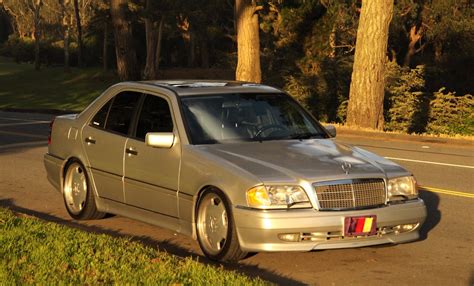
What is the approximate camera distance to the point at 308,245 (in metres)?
7.06

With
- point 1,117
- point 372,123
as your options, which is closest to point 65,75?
point 1,117

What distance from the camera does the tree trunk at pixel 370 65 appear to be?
23422mm

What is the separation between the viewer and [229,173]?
7.29 meters

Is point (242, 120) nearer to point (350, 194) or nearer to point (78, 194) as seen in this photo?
Result: point (350, 194)

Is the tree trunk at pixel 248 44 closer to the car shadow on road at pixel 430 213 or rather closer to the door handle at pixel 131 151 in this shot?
the car shadow on road at pixel 430 213

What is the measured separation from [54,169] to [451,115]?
22073 mm

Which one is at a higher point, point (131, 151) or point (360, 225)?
point (131, 151)

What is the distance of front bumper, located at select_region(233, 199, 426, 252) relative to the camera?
6965 millimetres

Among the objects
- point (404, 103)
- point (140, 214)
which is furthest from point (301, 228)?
point (404, 103)

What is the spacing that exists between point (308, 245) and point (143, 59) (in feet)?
217

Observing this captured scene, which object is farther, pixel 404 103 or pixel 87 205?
pixel 404 103

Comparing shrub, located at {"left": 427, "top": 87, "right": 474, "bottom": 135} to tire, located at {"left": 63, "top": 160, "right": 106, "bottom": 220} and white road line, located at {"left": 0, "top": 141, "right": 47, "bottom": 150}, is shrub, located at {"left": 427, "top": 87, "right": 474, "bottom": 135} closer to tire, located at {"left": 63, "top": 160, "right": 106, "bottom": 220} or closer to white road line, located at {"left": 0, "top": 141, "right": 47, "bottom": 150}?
white road line, located at {"left": 0, "top": 141, "right": 47, "bottom": 150}

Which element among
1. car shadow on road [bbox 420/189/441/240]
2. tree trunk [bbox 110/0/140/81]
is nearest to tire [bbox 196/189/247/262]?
car shadow on road [bbox 420/189/441/240]

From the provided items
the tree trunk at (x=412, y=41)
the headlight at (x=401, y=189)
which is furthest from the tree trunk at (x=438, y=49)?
the headlight at (x=401, y=189)
